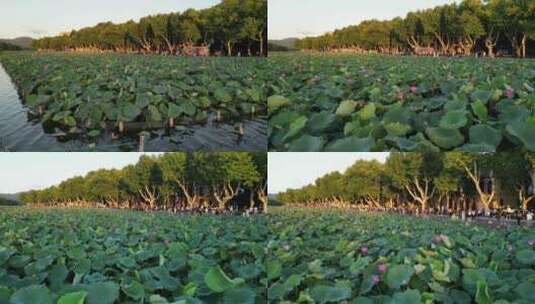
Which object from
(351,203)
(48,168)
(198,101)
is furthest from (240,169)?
(48,168)

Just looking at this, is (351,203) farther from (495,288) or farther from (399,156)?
(495,288)

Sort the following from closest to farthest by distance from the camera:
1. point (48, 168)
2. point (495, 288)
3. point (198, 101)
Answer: point (495, 288) → point (48, 168) → point (198, 101)

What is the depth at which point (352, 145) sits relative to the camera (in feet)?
5.85

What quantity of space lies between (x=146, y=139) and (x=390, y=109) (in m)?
0.85

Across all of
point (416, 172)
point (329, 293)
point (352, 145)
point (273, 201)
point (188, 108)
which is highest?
point (188, 108)

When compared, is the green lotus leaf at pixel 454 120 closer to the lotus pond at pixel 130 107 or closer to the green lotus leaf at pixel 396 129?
the green lotus leaf at pixel 396 129

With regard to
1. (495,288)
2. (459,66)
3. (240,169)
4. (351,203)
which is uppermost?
(459,66)

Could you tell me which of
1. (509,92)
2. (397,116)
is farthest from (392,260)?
(509,92)

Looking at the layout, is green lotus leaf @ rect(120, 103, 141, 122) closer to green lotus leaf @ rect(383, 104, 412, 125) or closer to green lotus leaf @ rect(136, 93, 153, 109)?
green lotus leaf @ rect(136, 93, 153, 109)

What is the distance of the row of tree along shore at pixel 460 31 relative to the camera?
2311 mm

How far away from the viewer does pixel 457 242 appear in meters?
2.14

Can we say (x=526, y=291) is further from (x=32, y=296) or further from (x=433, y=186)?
(x=32, y=296)

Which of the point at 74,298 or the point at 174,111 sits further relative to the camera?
the point at 174,111

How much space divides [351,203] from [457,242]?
1.44 feet
